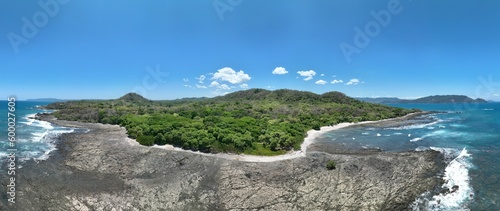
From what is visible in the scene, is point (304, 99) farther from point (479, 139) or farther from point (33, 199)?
point (33, 199)

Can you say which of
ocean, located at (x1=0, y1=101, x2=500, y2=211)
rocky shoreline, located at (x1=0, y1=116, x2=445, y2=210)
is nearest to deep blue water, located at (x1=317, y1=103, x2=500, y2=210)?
ocean, located at (x1=0, y1=101, x2=500, y2=211)

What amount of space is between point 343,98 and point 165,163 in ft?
478

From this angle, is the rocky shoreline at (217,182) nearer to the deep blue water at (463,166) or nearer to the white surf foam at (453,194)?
the white surf foam at (453,194)

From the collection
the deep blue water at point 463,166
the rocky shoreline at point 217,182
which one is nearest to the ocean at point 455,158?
the deep blue water at point 463,166

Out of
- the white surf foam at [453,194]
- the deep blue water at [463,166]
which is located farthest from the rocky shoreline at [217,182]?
the deep blue water at [463,166]

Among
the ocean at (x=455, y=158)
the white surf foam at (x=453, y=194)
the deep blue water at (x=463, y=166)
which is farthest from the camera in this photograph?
the ocean at (x=455, y=158)

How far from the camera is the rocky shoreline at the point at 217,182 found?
23.8 metres

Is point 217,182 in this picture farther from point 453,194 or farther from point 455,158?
point 455,158

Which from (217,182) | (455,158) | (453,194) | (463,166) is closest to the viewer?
(453,194)

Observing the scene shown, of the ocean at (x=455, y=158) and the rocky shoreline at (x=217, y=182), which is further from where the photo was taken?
→ the ocean at (x=455, y=158)

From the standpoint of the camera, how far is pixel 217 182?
28.2 metres

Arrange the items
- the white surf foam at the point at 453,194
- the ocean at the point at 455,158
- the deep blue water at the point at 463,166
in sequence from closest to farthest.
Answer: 1. the white surf foam at the point at 453,194
2. the deep blue water at the point at 463,166
3. the ocean at the point at 455,158

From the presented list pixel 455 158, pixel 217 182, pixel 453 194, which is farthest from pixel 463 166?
pixel 217 182

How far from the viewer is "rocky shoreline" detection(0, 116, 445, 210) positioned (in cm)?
2380
